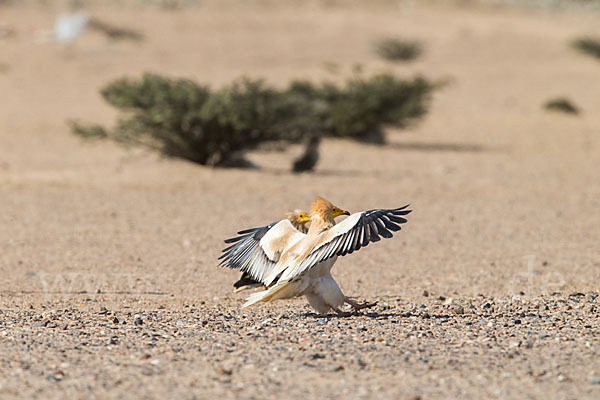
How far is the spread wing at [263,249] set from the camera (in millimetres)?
6441

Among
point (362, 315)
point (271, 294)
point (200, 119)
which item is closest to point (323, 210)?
point (271, 294)

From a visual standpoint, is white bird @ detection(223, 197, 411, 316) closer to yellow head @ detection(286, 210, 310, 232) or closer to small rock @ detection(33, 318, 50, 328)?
yellow head @ detection(286, 210, 310, 232)

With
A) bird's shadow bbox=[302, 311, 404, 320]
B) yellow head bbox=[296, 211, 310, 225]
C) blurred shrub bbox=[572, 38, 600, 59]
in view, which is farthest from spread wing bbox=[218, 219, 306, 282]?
blurred shrub bbox=[572, 38, 600, 59]

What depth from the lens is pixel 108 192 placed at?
44.5ft

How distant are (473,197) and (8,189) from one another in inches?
260

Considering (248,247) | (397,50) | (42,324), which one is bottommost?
(42,324)

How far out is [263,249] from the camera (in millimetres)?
6520

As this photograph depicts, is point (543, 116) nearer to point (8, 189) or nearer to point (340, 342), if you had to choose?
point (8, 189)

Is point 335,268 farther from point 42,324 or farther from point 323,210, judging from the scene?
point 42,324

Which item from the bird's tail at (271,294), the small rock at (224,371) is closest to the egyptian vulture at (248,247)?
the bird's tail at (271,294)

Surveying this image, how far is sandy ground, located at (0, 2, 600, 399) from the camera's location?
15.8ft

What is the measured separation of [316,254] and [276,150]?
1077 centimetres

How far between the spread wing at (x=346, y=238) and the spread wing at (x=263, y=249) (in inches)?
19.0

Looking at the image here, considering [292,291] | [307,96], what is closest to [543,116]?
[307,96]
